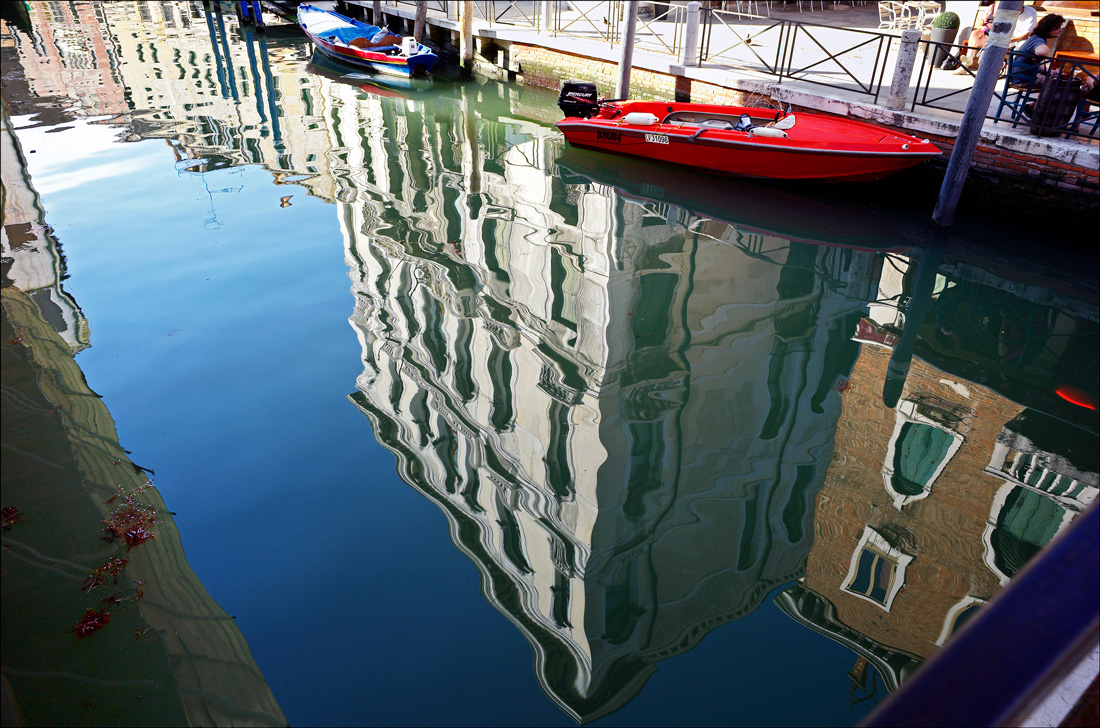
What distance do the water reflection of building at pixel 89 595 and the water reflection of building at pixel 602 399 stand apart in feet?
3.69

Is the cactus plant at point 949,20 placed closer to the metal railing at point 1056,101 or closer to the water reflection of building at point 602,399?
the metal railing at point 1056,101

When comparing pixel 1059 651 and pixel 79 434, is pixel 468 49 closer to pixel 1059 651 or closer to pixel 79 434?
pixel 79 434

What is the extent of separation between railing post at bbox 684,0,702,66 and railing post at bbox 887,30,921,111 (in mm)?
3156

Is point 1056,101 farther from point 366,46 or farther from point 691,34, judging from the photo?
point 366,46

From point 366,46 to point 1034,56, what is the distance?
11.2 meters

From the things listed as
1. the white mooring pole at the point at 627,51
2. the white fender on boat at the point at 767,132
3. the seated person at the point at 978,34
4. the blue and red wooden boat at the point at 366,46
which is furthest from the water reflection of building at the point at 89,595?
the blue and red wooden boat at the point at 366,46

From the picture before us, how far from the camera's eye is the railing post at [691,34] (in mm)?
10234

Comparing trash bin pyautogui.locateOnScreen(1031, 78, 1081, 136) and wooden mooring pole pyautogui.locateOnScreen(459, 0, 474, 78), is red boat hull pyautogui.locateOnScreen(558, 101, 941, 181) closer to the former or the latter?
trash bin pyautogui.locateOnScreen(1031, 78, 1081, 136)

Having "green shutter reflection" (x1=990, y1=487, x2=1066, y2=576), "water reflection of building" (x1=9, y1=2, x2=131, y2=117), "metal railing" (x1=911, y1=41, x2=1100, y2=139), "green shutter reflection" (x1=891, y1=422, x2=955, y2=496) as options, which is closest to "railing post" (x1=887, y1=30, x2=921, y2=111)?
"metal railing" (x1=911, y1=41, x2=1100, y2=139)

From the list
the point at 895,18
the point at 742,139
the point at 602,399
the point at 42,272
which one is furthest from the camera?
the point at 895,18

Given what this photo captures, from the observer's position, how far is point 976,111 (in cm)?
663

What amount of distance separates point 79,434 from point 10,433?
542 millimetres

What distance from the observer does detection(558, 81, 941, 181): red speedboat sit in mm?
7492

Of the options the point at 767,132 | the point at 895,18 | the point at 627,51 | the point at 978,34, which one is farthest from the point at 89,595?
the point at 895,18
